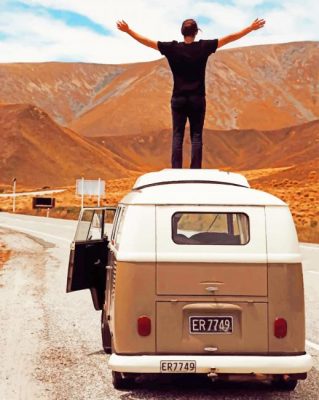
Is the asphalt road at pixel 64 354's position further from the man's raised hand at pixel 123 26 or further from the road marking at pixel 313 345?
the man's raised hand at pixel 123 26

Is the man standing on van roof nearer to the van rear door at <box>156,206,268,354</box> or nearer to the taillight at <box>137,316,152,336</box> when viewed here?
the van rear door at <box>156,206,268,354</box>

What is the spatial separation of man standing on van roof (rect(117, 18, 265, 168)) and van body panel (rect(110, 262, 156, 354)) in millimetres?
2010

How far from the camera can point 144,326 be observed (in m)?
6.10

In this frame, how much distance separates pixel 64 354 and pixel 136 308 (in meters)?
2.66

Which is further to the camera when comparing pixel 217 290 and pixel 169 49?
pixel 169 49

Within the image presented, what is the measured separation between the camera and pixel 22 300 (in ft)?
43.0

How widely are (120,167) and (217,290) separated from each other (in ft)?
540

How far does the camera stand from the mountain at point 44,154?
502 ft

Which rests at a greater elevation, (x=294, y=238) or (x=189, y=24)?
(x=189, y=24)

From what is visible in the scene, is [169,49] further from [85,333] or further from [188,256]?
[85,333]

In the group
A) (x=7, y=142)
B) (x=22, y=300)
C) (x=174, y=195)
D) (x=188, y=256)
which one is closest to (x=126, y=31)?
(x=174, y=195)

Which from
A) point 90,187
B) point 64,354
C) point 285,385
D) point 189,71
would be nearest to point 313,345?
point 285,385

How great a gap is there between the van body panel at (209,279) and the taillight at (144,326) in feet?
0.81

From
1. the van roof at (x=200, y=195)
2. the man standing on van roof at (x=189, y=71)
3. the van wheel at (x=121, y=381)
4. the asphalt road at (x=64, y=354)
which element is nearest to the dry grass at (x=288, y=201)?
the asphalt road at (x=64, y=354)
